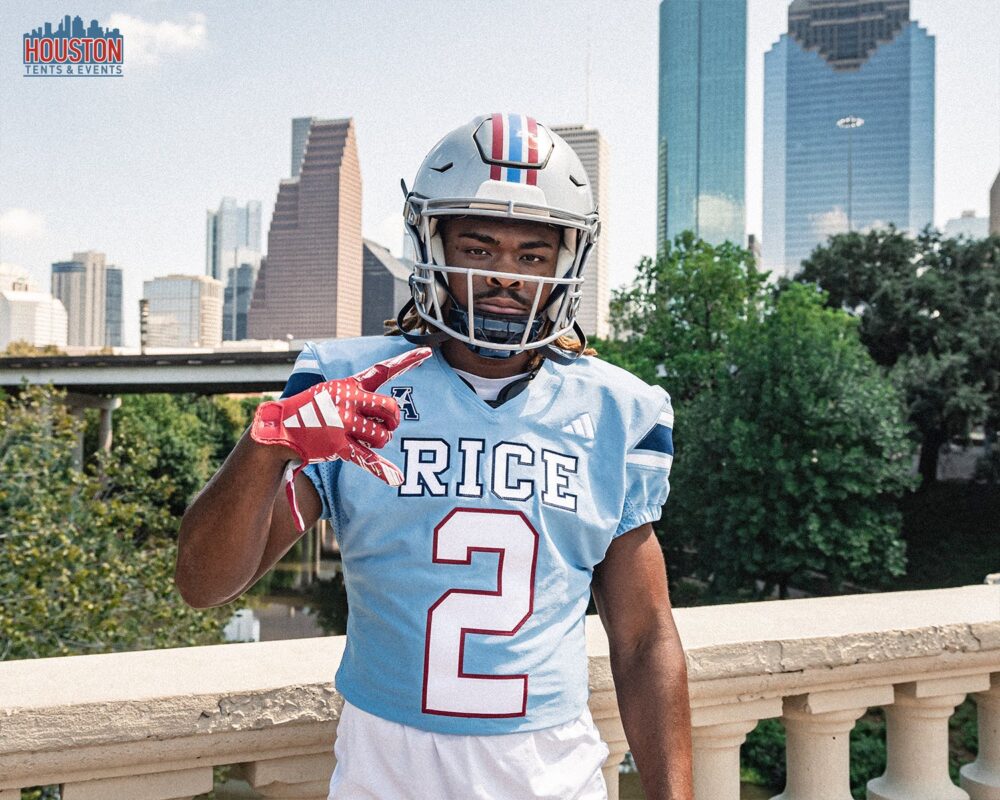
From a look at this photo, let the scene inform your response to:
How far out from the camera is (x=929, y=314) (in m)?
29.2

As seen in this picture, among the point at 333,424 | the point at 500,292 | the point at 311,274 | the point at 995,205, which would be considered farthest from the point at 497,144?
the point at 311,274

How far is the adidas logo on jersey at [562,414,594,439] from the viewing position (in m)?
1.93

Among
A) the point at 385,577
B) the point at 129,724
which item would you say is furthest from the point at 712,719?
the point at 129,724

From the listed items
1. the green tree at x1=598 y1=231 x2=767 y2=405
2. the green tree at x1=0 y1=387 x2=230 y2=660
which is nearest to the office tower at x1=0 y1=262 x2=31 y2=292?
the green tree at x1=598 y1=231 x2=767 y2=405

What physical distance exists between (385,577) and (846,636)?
143 cm

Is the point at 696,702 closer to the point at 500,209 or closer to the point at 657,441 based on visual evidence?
the point at 657,441

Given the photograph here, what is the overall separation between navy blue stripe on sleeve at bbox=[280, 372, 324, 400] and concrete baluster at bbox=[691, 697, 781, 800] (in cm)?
144

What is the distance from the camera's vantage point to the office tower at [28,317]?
149875 millimetres

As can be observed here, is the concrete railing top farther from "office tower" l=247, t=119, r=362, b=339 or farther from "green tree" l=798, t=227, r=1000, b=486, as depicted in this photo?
"office tower" l=247, t=119, r=362, b=339

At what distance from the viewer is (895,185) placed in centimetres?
15225

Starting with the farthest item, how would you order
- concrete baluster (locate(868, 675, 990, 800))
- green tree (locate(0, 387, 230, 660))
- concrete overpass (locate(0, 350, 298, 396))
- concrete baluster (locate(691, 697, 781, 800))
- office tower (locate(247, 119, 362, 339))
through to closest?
office tower (locate(247, 119, 362, 339)) < concrete overpass (locate(0, 350, 298, 396)) < green tree (locate(0, 387, 230, 660)) < concrete baluster (locate(868, 675, 990, 800)) < concrete baluster (locate(691, 697, 781, 800))

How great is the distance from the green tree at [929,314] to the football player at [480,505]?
2588cm

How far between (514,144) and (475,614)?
97 centimetres

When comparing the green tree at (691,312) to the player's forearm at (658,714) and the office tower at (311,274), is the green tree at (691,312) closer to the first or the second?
the player's forearm at (658,714)
